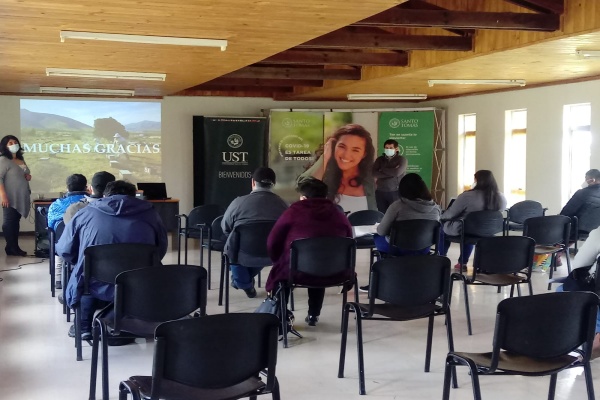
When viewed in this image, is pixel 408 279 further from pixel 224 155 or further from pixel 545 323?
pixel 224 155

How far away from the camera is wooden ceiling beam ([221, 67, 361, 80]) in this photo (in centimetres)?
982

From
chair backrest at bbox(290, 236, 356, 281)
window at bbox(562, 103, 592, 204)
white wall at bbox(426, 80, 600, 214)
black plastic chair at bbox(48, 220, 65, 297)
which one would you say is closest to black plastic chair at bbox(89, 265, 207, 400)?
chair backrest at bbox(290, 236, 356, 281)

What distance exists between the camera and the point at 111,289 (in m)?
4.49

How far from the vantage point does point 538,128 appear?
33.9 feet

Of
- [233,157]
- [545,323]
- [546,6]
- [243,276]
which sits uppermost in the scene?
[546,6]

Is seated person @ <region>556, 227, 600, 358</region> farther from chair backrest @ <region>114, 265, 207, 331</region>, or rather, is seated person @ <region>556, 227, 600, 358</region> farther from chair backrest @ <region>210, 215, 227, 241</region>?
chair backrest @ <region>210, 215, 227, 241</region>

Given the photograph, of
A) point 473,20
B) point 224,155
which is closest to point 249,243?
point 473,20

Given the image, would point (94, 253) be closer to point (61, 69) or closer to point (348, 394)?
point (348, 394)

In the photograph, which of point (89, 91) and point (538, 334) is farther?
point (89, 91)

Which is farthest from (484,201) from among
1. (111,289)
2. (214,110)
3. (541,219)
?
(214,110)

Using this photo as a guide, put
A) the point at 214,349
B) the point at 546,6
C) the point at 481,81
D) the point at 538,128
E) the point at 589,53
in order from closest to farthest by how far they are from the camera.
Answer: the point at 214,349 → the point at 546,6 → the point at 589,53 → the point at 481,81 → the point at 538,128

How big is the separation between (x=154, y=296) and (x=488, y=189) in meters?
4.78

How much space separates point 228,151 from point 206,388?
9.75 metres

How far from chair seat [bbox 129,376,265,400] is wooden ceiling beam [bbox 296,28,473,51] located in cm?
482
